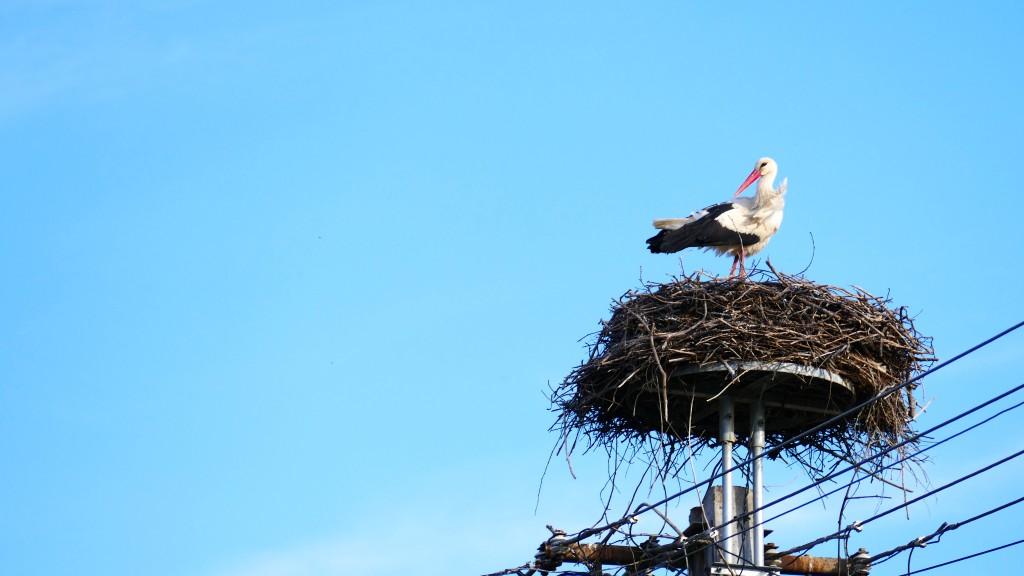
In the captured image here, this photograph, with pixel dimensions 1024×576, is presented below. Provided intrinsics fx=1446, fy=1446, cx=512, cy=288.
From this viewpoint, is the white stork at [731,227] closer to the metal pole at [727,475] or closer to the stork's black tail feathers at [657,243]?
the stork's black tail feathers at [657,243]

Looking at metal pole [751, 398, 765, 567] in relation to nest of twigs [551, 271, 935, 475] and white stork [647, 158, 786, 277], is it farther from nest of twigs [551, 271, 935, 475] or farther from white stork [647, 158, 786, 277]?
white stork [647, 158, 786, 277]

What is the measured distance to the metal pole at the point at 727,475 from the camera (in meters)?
10.1

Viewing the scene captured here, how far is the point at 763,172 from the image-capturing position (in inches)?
571

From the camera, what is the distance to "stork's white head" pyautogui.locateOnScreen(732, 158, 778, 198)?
14.4m

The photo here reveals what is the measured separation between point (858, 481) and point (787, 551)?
1315mm

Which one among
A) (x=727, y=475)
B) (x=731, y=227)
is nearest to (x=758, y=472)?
(x=727, y=475)

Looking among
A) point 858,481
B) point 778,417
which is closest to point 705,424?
point 778,417

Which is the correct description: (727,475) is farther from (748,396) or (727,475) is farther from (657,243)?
(657,243)

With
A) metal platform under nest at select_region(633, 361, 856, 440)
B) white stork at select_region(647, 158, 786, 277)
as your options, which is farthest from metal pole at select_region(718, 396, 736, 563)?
white stork at select_region(647, 158, 786, 277)

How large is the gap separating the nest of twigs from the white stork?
2.40 metres

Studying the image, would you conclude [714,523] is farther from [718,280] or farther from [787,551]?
[718,280]

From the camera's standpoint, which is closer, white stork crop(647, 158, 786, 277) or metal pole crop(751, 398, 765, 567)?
metal pole crop(751, 398, 765, 567)

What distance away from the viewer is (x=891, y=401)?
1053 centimetres

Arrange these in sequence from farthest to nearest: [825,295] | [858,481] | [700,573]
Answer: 1. [825,295]
2. [700,573]
3. [858,481]
